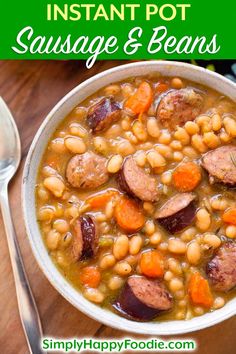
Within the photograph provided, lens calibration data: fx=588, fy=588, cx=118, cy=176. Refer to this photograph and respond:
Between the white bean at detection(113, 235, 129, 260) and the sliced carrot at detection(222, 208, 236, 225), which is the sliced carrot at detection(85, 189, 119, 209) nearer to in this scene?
the white bean at detection(113, 235, 129, 260)

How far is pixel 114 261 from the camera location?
309cm

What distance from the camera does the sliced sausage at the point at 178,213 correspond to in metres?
3.04

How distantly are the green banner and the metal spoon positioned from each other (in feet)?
1.49

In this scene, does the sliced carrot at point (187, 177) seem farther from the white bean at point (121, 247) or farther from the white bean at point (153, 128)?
the white bean at point (121, 247)

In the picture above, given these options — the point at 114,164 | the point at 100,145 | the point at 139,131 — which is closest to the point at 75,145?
the point at 100,145

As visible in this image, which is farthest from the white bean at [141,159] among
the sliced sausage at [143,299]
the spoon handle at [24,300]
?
the spoon handle at [24,300]

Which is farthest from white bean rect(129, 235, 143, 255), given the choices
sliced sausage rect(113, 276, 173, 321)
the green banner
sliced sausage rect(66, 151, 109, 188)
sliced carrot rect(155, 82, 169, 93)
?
the green banner

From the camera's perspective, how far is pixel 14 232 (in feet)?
11.1

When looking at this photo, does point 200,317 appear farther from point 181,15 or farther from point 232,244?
point 181,15

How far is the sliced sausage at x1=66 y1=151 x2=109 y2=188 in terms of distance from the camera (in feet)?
10.2

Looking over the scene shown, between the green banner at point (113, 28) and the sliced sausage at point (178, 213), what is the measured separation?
956 mm

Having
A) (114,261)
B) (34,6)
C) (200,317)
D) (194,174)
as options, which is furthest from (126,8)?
(200,317)

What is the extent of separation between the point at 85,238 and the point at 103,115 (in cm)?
66

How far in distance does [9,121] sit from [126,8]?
97cm
